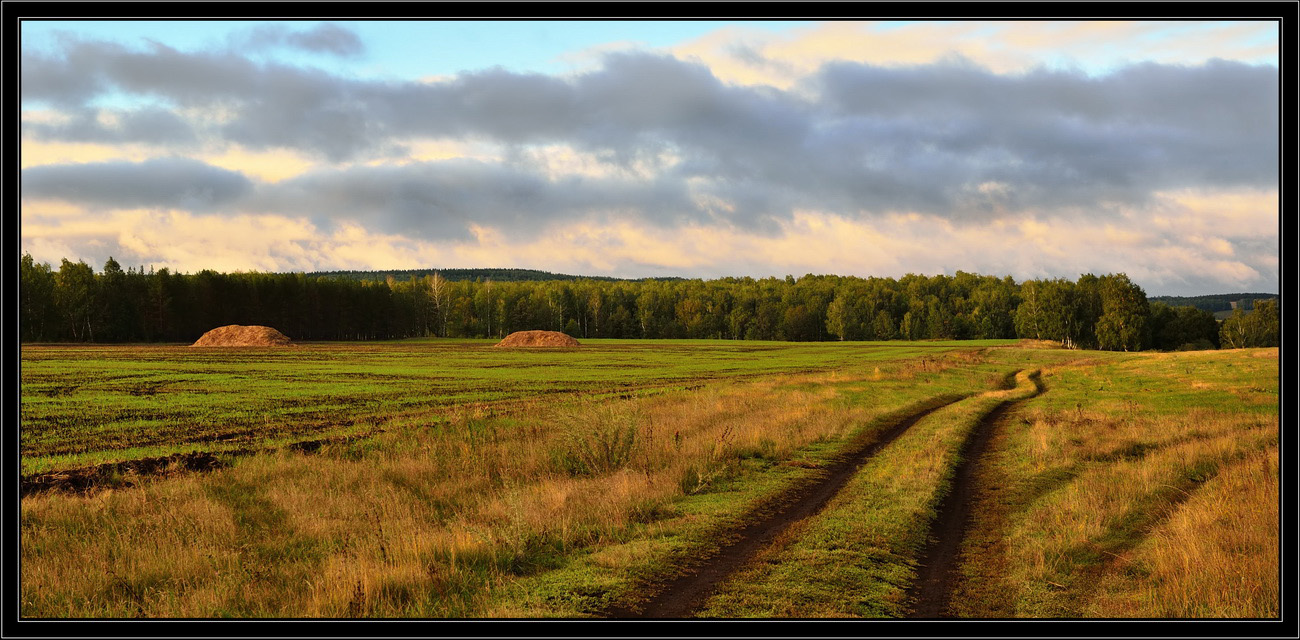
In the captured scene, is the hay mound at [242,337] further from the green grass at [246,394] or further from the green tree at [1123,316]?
the green tree at [1123,316]

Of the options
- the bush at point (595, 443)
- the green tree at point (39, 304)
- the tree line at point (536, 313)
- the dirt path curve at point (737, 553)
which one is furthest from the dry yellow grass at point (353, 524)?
the green tree at point (39, 304)

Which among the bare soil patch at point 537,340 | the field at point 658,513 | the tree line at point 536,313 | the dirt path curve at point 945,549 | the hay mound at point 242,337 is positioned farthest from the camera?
the bare soil patch at point 537,340

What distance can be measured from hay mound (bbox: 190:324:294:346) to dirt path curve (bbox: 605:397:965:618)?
116 meters

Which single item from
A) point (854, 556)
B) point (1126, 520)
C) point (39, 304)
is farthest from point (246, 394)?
point (39, 304)

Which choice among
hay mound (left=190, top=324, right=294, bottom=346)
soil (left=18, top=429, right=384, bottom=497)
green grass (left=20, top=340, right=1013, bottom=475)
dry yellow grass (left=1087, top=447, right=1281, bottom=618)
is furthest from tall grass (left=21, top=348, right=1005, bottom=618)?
hay mound (left=190, top=324, right=294, bottom=346)

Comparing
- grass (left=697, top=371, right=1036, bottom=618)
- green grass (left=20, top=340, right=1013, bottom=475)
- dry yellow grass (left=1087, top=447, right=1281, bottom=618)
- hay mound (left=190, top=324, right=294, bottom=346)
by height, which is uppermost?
hay mound (left=190, top=324, right=294, bottom=346)

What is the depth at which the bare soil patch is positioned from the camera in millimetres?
121625

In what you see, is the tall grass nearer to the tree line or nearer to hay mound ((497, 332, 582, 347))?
the tree line

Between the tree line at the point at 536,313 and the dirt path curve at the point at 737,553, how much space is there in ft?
276

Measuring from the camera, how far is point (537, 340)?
4870 inches

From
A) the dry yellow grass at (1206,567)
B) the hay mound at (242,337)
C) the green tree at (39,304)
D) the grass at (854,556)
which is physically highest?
the green tree at (39,304)

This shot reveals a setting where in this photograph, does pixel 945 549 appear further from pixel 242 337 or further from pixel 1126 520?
pixel 242 337

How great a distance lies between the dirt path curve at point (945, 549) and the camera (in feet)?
30.4

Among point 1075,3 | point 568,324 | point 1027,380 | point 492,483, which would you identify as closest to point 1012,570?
point 1075,3
